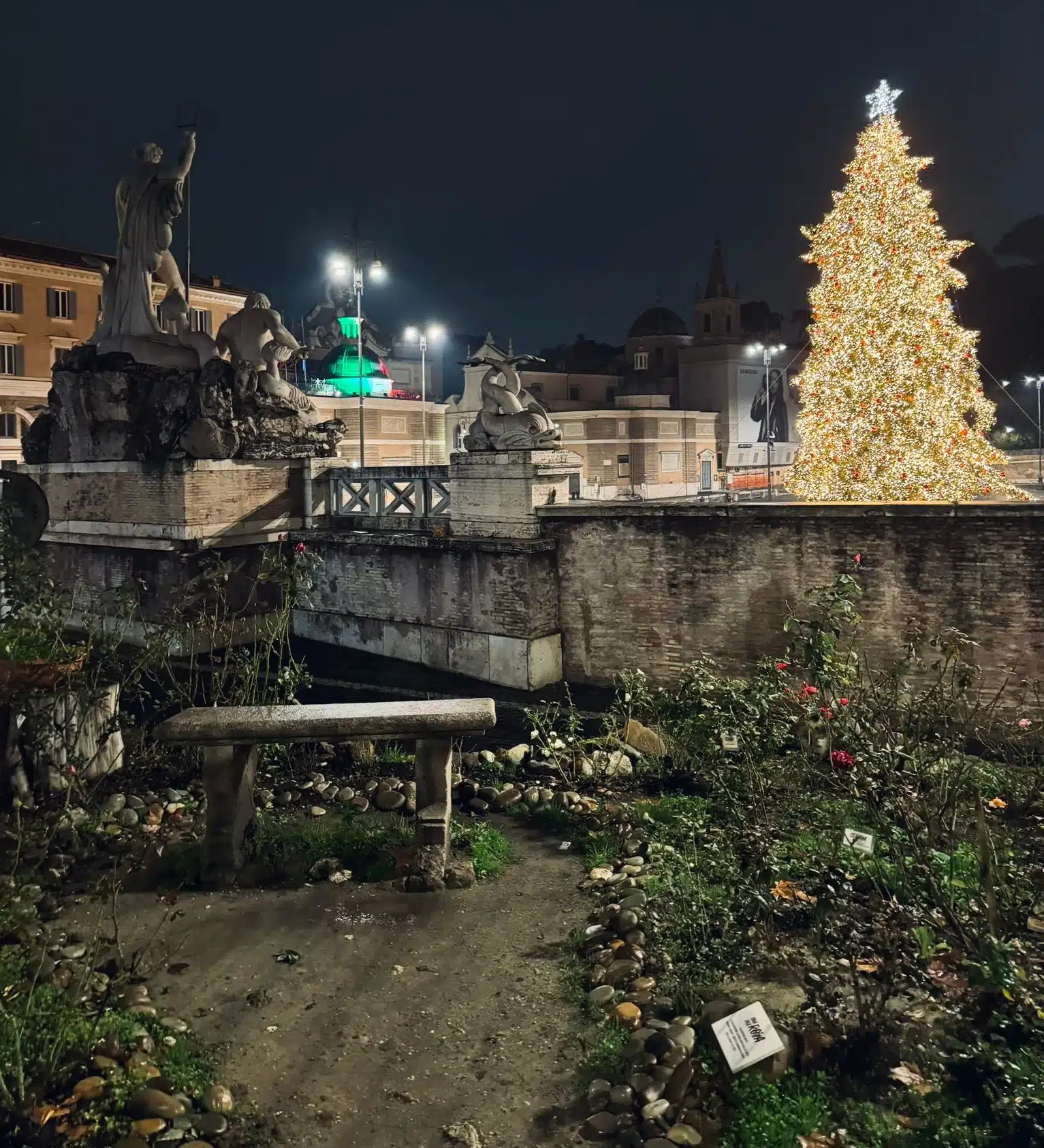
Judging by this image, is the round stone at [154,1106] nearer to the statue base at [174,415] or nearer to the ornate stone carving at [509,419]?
the ornate stone carving at [509,419]

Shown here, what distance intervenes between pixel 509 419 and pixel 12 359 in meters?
26.6

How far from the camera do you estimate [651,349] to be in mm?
55844

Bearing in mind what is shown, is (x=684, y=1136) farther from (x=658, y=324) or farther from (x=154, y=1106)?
(x=658, y=324)

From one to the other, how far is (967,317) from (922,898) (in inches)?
1824

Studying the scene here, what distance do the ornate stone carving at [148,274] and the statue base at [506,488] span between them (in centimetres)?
499

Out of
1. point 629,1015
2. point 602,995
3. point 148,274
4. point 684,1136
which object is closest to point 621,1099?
point 684,1136

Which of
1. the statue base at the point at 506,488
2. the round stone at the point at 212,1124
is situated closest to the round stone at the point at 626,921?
the round stone at the point at 212,1124

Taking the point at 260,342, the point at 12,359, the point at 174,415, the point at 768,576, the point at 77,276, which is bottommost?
the point at 768,576

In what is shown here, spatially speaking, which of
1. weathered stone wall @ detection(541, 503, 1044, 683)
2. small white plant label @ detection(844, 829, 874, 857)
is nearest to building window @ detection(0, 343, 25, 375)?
weathered stone wall @ detection(541, 503, 1044, 683)

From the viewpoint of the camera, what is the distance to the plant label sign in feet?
14.3

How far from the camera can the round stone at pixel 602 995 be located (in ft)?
16.7

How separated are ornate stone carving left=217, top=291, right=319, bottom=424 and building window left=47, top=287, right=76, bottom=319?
22009 millimetres

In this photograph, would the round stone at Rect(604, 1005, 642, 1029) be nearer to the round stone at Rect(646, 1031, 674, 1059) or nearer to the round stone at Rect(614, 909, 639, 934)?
the round stone at Rect(646, 1031, 674, 1059)

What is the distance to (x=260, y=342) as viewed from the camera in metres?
15.1
